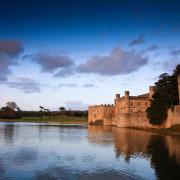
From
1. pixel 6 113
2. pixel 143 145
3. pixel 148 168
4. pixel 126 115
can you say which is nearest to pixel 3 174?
pixel 148 168

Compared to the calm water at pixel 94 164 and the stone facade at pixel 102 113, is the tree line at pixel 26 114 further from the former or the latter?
the calm water at pixel 94 164

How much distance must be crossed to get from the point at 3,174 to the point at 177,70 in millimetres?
44488

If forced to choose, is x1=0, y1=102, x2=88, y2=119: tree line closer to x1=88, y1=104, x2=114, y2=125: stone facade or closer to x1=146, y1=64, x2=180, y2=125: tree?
x1=88, y1=104, x2=114, y2=125: stone facade

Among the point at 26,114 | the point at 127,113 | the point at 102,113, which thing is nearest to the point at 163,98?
the point at 127,113

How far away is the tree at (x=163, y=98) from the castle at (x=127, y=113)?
1333 millimetres

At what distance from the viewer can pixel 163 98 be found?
176 feet

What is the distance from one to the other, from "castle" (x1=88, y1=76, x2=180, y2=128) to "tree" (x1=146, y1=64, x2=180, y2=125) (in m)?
1.33

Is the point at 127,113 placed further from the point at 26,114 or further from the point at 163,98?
the point at 26,114

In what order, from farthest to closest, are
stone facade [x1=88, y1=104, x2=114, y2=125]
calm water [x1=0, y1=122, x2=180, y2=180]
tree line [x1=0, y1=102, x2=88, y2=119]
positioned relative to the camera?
tree line [x1=0, y1=102, x2=88, y2=119], stone facade [x1=88, y1=104, x2=114, y2=125], calm water [x1=0, y1=122, x2=180, y2=180]

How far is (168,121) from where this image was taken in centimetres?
5175

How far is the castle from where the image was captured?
173ft

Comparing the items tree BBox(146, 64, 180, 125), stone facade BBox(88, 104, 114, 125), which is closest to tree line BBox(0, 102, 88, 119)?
stone facade BBox(88, 104, 114, 125)

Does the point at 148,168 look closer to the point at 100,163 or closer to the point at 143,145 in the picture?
the point at 100,163

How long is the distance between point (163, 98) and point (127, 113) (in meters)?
17.5
